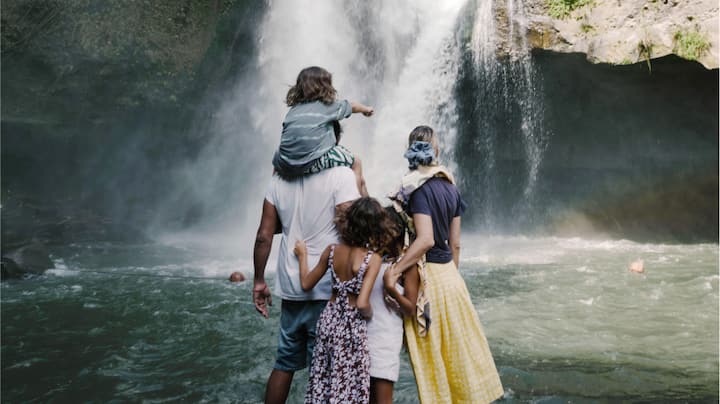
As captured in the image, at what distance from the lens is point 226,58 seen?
14633 mm

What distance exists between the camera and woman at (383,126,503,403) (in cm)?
254

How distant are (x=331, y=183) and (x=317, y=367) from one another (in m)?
0.86

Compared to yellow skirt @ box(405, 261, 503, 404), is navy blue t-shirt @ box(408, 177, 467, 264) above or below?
above

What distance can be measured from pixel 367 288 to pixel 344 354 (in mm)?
322

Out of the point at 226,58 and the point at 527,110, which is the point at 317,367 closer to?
the point at 527,110

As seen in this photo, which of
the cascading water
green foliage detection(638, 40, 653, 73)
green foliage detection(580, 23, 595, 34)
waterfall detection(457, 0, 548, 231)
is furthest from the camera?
waterfall detection(457, 0, 548, 231)

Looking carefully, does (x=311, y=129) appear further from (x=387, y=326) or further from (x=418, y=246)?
(x=387, y=326)

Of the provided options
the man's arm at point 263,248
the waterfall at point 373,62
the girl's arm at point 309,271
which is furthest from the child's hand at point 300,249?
the waterfall at point 373,62

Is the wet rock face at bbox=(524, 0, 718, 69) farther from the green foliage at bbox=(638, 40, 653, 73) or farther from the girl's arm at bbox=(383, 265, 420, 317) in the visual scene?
the girl's arm at bbox=(383, 265, 420, 317)

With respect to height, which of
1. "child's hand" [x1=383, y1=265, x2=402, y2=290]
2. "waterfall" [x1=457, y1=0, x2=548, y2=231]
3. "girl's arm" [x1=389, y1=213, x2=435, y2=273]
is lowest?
A: "child's hand" [x1=383, y1=265, x2=402, y2=290]

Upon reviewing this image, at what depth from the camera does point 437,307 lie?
2.58 metres

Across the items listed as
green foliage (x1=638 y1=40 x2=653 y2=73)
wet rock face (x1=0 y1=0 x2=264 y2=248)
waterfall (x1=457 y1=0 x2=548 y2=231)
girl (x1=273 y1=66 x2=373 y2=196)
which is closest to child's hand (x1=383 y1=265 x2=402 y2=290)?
girl (x1=273 y1=66 x2=373 y2=196)

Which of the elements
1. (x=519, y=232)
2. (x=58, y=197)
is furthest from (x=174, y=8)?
(x=519, y=232)

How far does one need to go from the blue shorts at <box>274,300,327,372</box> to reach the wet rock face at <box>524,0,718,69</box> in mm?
8586
